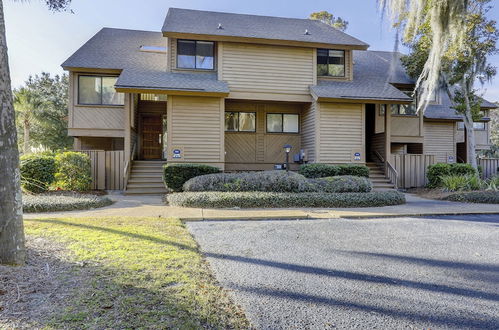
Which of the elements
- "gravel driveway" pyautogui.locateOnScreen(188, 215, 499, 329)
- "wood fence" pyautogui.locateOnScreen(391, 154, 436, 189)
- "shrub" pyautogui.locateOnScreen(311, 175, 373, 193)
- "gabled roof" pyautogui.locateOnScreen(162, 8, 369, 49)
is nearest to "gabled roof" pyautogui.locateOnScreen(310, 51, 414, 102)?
"gabled roof" pyautogui.locateOnScreen(162, 8, 369, 49)

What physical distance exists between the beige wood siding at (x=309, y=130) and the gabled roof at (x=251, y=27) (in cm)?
281

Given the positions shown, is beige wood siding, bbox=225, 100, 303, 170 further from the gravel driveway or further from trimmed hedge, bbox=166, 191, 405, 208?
the gravel driveway

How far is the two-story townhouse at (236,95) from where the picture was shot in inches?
447

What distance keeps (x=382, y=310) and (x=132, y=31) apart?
695 inches

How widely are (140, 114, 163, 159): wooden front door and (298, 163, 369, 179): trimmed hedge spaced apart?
25.1 feet

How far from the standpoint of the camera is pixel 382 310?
246 cm

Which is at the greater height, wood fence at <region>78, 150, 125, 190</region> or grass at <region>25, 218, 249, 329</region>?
wood fence at <region>78, 150, 125, 190</region>

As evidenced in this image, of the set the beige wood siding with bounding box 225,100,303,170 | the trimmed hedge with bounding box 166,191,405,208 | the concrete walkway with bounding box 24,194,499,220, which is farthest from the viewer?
the beige wood siding with bounding box 225,100,303,170

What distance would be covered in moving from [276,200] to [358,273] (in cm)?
484

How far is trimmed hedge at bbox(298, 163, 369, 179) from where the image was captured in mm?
11188

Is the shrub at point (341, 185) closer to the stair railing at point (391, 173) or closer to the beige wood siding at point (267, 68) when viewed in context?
the stair railing at point (391, 173)

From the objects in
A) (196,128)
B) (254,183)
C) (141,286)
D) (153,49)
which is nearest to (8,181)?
(141,286)

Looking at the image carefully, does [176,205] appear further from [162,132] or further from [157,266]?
[162,132]

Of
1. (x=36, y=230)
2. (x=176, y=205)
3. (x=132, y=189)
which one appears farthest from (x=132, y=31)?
(x=36, y=230)
